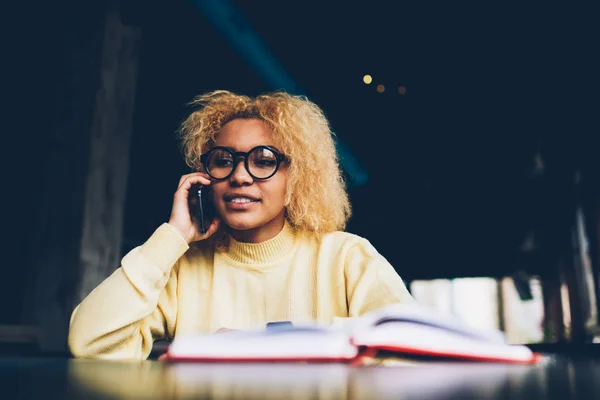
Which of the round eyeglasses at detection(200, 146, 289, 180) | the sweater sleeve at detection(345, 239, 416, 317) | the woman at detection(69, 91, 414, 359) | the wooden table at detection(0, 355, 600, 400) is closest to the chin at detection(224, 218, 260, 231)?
the woman at detection(69, 91, 414, 359)

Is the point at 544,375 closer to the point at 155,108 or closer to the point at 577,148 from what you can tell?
the point at 155,108

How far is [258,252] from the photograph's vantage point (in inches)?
60.4

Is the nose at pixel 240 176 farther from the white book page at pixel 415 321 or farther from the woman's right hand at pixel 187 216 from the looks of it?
the white book page at pixel 415 321

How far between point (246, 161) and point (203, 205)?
0.20 m

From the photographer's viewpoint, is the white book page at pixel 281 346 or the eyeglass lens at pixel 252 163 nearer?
the white book page at pixel 281 346

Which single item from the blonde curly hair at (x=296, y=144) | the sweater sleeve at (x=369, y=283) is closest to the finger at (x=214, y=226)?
the blonde curly hair at (x=296, y=144)

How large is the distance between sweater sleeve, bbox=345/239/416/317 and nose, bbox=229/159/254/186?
14.1 inches

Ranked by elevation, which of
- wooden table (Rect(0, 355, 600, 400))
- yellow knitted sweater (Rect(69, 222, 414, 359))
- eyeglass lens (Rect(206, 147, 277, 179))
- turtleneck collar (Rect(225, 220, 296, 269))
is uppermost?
eyeglass lens (Rect(206, 147, 277, 179))

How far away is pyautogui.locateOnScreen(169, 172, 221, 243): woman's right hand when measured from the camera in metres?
1.45

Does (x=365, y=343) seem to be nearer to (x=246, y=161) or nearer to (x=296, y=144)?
(x=246, y=161)

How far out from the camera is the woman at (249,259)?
4.29ft

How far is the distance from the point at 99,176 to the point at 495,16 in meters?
2.90

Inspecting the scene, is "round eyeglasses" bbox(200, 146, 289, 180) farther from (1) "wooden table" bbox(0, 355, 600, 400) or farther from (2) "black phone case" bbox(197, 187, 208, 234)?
(1) "wooden table" bbox(0, 355, 600, 400)

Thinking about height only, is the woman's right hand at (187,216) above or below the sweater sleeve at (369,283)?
above
